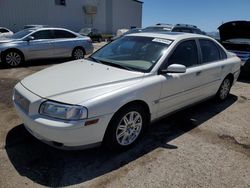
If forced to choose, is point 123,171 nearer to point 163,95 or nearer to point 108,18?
point 163,95

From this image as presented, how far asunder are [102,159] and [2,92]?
3.78 metres

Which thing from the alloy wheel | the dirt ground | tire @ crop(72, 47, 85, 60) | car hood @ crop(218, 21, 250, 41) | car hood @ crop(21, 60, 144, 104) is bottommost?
the dirt ground

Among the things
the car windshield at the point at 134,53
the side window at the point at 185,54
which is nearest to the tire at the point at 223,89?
the side window at the point at 185,54

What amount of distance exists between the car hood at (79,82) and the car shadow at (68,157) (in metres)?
0.82

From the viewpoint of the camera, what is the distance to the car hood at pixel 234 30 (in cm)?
816

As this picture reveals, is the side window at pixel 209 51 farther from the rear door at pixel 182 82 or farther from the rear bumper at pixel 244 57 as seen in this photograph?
the rear bumper at pixel 244 57

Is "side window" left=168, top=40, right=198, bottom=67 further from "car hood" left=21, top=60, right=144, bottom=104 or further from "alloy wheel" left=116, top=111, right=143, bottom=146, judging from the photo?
"alloy wheel" left=116, top=111, right=143, bottom=146

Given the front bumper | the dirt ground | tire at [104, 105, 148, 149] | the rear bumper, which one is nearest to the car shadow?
the dirt ground

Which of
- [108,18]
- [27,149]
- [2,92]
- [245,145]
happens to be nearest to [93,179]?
[27,149]

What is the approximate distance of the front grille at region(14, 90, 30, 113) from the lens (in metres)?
3.09

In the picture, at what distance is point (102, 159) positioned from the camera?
10.7 feet

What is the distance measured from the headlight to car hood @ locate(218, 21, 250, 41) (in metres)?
7.13

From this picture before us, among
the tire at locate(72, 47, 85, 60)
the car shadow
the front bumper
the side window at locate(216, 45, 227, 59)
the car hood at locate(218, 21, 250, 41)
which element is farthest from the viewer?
the tire at locate(72, 47, 85, 60)

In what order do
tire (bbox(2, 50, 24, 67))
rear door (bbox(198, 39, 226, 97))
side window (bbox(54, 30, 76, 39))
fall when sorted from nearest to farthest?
rear door (bbox(198, 39, 226, 97)), tire (bbox(2, 50, 24, 67)), side window (bbox(54, 30, 76, 39))
